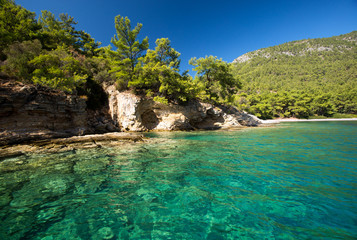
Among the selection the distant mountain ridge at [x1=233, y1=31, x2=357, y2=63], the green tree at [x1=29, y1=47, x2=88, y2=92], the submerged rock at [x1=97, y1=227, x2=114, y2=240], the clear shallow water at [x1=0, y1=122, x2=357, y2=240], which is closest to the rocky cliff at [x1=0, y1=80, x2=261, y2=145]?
the green tree at [x1=29, y1=47, x2=88, y2=92]

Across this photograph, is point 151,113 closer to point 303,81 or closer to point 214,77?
point 214,77

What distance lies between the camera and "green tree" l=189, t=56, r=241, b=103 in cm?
2836

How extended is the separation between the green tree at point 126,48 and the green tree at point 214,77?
37.5 ft

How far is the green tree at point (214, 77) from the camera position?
2836 centimetres

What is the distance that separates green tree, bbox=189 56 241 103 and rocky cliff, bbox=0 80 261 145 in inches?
126

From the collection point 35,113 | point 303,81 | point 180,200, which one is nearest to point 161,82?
point 35,113

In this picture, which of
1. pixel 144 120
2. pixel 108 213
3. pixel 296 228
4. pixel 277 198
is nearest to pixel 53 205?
pixel 108 213

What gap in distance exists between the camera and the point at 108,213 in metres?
3.27

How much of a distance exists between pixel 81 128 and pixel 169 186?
49.1ft

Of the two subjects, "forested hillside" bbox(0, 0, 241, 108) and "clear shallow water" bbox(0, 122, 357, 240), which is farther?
"forested hillside" bbox(0, 0, 241, 108)

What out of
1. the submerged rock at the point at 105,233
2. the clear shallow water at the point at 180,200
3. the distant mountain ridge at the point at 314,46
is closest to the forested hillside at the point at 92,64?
the clear shallow water at the point at 180,200

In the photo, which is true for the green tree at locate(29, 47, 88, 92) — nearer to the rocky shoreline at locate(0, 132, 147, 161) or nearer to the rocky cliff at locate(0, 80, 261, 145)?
the rocky cliff at locate(0, 80, 261, 145)

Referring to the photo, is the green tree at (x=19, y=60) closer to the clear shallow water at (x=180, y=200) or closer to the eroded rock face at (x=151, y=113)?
the eroded rock face at (x=151, y=113)

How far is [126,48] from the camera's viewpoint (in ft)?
73.2
